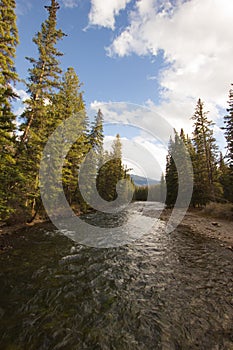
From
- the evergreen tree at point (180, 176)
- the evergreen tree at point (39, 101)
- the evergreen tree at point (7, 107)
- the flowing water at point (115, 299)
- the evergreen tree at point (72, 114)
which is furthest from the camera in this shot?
the evergreen tree at point (180, 176)

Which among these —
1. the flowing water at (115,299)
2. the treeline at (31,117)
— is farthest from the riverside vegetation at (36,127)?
the flowing water at (115,299)

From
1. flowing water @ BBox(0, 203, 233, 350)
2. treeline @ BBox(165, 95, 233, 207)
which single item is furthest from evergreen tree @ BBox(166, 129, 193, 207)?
flowing water @ BBox(0, 203, 233, 350)

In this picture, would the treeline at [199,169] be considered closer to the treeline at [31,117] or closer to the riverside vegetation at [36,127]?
the riverside vegetation at [36,127]

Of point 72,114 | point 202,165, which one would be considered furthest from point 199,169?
point 72,114

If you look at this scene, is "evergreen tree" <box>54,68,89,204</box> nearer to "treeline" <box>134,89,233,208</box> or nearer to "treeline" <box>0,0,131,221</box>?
"treeline" <box>0,0,131,221</box>

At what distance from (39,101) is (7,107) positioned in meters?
4.12

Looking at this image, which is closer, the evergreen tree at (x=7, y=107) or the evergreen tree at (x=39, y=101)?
the evergreen tree at (x=7, y=107)

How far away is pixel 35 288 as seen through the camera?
22.1ft

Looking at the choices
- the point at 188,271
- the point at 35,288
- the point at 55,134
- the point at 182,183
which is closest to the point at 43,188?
the point at 55,134

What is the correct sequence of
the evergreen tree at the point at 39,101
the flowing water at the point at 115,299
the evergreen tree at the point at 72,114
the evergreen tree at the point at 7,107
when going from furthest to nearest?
the evergreen tree at the point at 72,114
the evergreen tree at the point at 39,101
the evergreen tree at the point at 7,107
the flowing water at the point at 115,299

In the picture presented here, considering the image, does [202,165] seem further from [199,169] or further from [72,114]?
[72,114]

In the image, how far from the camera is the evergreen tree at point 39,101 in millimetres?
14367

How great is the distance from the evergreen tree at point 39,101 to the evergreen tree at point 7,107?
6.75 ft

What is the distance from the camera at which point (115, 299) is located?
20.6 feet
